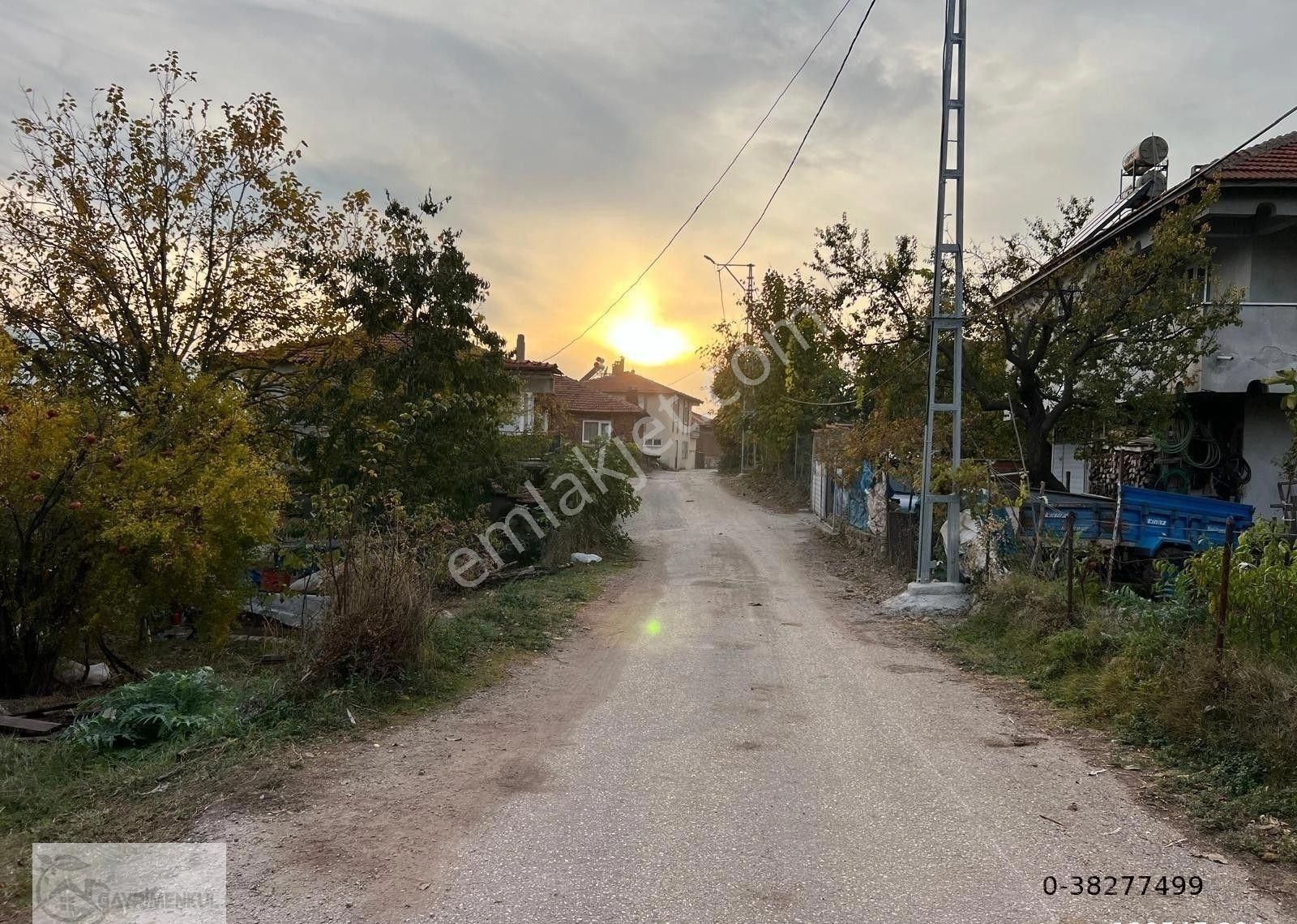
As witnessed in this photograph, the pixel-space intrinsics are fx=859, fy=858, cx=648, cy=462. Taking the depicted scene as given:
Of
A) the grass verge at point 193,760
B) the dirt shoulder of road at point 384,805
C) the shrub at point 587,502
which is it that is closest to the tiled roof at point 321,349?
the shrub at point 587,502

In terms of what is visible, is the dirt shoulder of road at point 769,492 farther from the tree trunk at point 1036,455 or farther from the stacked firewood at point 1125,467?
the tree trunk at point 1036,455

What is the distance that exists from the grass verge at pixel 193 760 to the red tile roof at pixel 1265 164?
14.2 metres

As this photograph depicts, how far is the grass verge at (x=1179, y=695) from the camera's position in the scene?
4613mm

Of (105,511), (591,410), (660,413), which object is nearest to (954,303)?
(105,511)

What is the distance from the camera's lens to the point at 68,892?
3871mm

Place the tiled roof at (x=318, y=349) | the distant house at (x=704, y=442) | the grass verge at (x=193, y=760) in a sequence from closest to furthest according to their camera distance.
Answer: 1. the grass verge at (x=193, y=760)
2. the tiled roof at (x=318, y=349)
3. the distant house at (x=704, y=442)

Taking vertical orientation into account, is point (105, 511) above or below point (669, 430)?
below

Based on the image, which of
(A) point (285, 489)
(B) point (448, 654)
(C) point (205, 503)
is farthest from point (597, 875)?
(A) point (285, 489)

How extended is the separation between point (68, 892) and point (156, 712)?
7.79 ft

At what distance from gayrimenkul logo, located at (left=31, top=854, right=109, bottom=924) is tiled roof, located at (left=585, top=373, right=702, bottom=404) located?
64519 mm

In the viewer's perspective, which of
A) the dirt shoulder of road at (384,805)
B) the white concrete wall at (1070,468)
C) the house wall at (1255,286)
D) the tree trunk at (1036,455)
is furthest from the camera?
the white concrete wall at (1070,468)

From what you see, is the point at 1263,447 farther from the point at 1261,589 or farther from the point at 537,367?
the point at 537,367

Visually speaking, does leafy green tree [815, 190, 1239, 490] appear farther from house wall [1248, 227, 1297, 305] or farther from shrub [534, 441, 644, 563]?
shrub [534, 441, 644, 563]

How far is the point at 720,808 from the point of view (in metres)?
4.75
